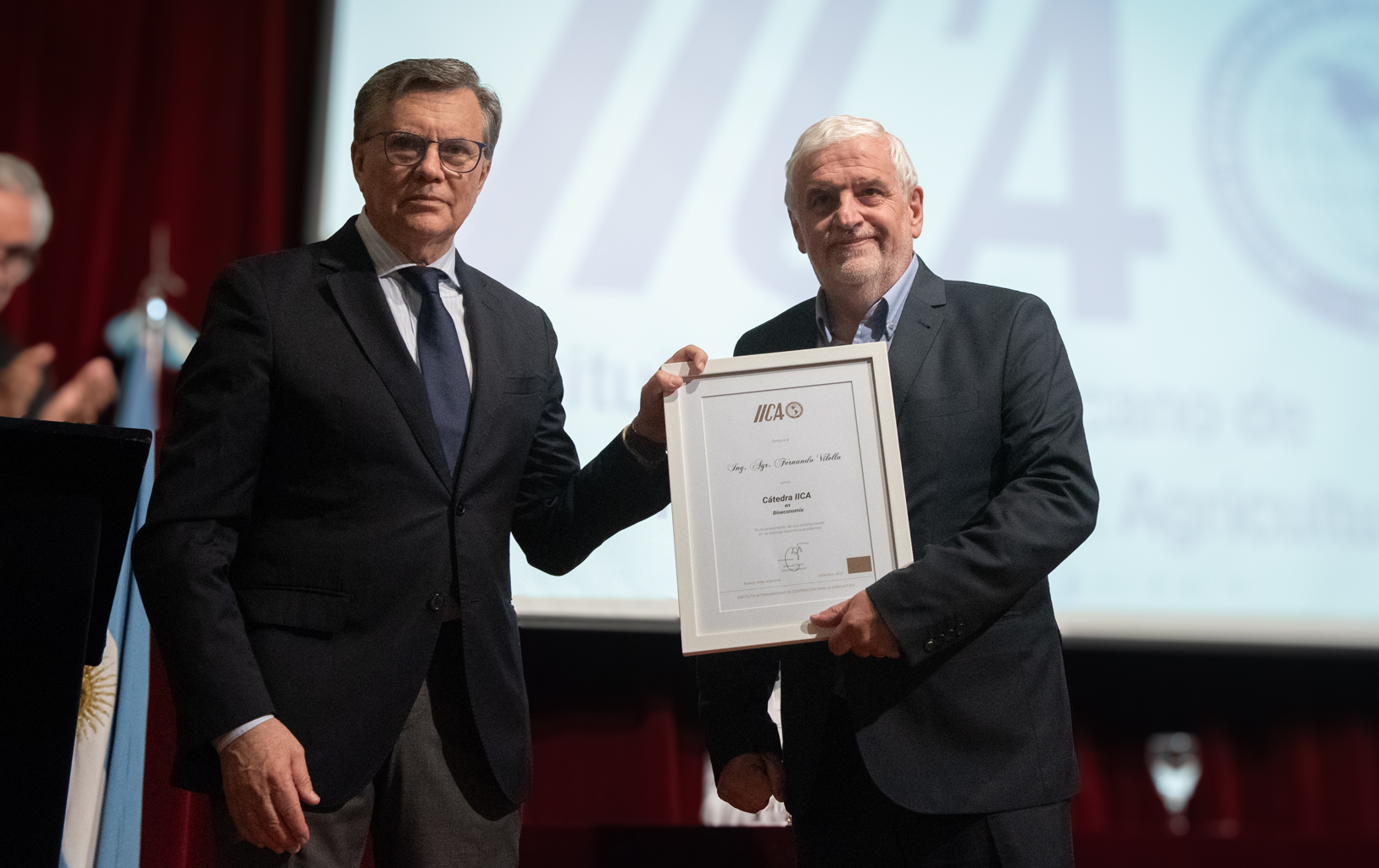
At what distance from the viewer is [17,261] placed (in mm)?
3367

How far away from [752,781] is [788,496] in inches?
18.0

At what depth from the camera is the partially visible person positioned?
324cm

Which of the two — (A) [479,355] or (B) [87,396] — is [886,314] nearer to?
(A) [479,355]

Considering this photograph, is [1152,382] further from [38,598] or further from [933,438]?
[38,598]

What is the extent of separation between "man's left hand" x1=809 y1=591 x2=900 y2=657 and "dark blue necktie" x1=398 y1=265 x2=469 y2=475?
0.59 metres

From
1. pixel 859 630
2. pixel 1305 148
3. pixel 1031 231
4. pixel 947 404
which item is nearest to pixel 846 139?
pixel 947 404

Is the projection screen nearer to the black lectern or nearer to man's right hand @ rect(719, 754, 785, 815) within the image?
man's right hand @ rect(719, 754, 785, 815)

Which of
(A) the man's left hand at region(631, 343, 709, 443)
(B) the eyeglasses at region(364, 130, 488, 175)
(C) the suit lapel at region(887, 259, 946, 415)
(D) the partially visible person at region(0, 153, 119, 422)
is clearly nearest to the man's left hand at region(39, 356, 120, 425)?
(D) the partially visible person at region(0, 153, 119, 422)

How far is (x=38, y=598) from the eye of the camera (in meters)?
1.13

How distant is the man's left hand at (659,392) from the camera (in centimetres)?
169

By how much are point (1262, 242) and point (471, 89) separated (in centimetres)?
293

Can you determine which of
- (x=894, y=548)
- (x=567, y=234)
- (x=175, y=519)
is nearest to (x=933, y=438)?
(x=894, y=548)

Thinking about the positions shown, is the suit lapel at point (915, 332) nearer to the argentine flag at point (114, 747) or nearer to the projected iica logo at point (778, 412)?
the projected iica logo at point (778, 412)
